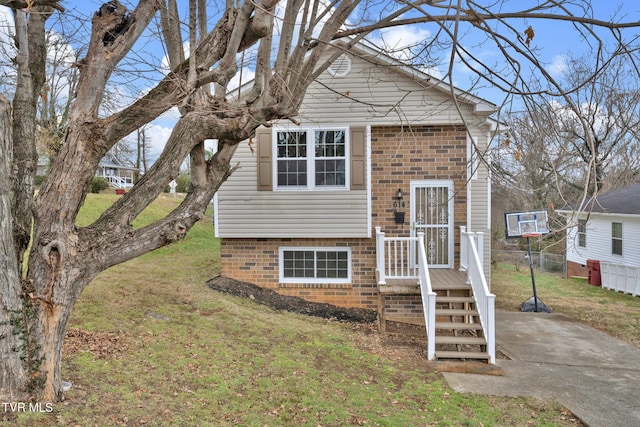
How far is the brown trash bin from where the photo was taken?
1619 centimetres

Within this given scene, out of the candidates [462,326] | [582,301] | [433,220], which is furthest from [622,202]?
[462,326]

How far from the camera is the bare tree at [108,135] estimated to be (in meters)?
3.54

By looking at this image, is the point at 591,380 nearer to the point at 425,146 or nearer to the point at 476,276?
the point at 476,276

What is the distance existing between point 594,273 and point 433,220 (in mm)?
10957

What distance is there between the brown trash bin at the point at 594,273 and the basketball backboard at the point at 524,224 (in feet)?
25.8

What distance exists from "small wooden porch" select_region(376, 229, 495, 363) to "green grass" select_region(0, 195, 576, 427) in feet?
2.23

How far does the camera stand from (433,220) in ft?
30.9

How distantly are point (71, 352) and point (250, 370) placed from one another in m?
2.09

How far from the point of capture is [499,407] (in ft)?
16.3

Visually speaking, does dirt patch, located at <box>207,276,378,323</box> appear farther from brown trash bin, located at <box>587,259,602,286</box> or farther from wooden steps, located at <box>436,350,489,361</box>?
brown trash bin, located at <box>587,259,602,286</box>

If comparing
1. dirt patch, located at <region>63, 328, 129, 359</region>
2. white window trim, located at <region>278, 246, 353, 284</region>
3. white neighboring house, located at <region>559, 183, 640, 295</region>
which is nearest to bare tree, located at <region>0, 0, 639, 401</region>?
dirt patch, located at <region>63, 328, 129, 359</region>

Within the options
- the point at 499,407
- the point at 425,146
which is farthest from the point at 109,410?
the point at 425,146

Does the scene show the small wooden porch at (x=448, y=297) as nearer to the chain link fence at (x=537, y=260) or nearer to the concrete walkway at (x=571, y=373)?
the concrete walkway at (x=571, y=373)

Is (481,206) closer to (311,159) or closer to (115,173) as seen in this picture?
(311,159)
